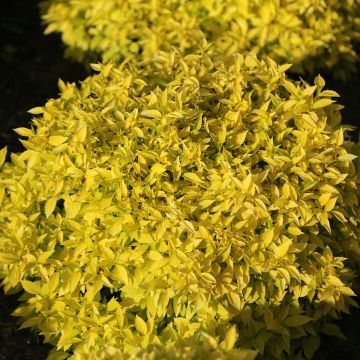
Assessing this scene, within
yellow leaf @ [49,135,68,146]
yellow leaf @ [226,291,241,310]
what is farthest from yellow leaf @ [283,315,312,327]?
yellow leaf @ [49,135,68,146]

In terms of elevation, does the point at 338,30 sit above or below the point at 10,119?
above

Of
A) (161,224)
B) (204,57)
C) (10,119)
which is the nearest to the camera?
(161,224)

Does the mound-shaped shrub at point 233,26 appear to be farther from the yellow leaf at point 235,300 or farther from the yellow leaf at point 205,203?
the yellow leaf at point 235,300

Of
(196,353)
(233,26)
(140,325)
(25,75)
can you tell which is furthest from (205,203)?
(25,75)

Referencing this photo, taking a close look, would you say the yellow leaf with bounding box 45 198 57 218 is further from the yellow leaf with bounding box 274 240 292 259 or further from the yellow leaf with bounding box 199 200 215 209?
the yellow leaf with bounding box 274 240 292 259

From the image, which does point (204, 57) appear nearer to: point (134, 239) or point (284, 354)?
point (134, 239)

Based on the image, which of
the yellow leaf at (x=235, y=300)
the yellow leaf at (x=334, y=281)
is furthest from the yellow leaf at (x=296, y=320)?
the yellow leaf at (x=235, y=300)

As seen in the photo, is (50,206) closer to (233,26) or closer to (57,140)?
(57,140)

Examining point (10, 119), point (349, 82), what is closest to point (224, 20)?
point (349, 82)
